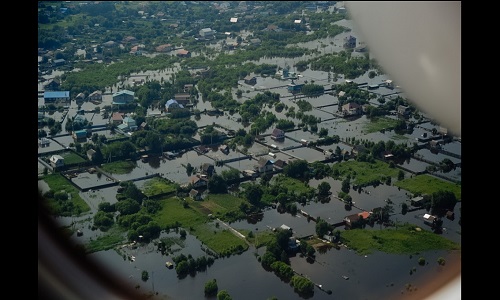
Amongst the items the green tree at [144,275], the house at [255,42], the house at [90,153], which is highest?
the house at [255,42]

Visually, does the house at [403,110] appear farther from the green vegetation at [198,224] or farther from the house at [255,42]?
the house at [255,42]

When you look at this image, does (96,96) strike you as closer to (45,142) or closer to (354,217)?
(45,142)

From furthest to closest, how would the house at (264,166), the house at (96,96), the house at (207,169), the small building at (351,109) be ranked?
1. the house at (96,96)
2. the small building at (351,109)
3. the house at (264,166)
4. the house at (207,169)

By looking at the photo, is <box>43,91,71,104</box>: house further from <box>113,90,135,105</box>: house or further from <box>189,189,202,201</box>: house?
<box>189,189,202,201</box>: house

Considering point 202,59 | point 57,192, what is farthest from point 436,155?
point 202,59

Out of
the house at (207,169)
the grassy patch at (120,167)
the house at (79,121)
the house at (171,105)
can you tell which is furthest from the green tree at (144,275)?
the house at (171,105)

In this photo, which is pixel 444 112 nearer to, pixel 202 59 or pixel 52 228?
pixel 52 228

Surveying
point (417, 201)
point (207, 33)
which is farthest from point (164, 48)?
point (417, 201)

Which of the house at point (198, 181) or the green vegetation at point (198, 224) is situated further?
the house at point (198, 181)
